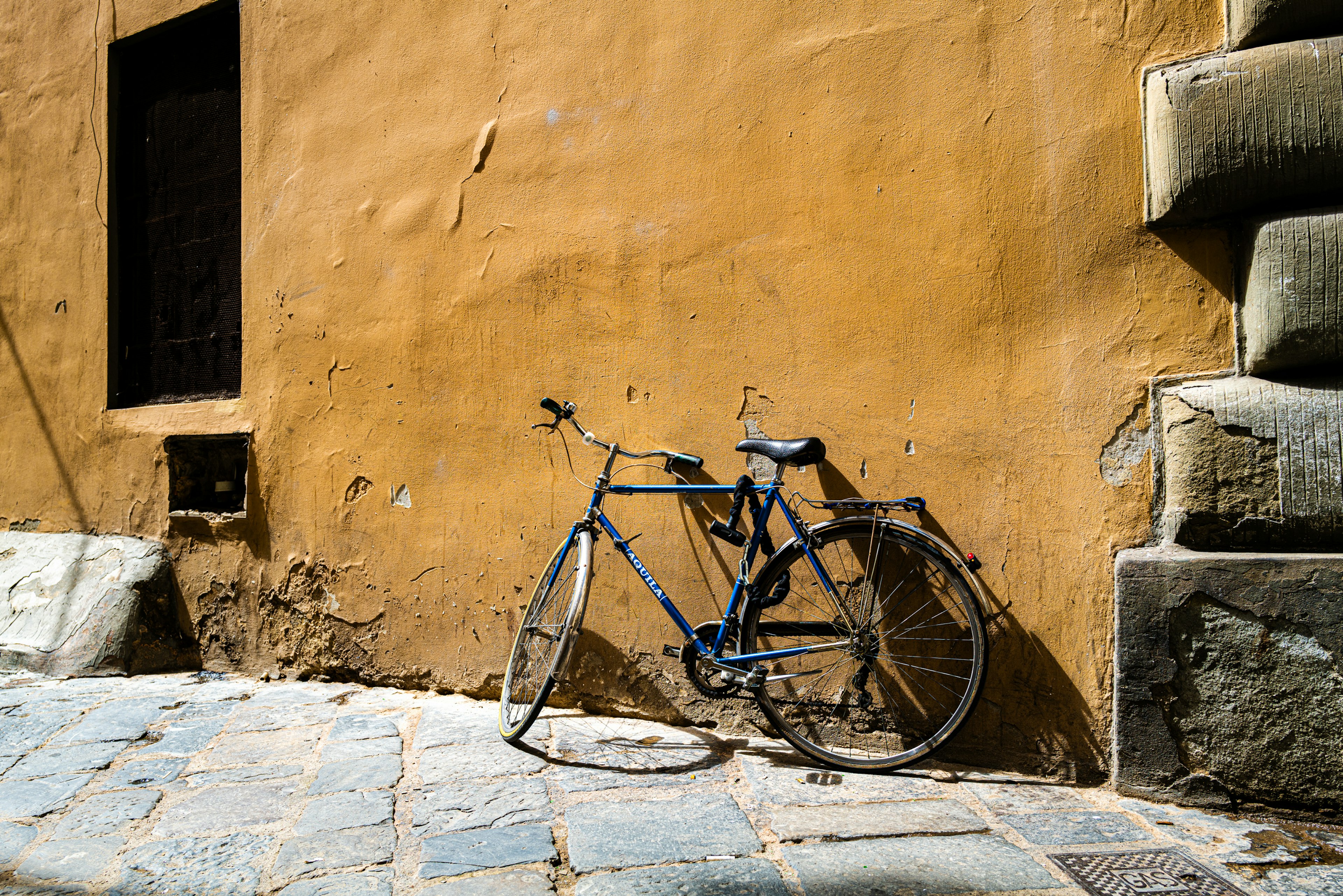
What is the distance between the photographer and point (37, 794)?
9.14 feet

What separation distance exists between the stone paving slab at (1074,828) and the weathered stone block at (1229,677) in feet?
0.78

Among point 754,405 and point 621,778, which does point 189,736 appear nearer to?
point 621,778

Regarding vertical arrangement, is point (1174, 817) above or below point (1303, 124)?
below

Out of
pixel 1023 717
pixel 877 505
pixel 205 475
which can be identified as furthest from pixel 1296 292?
pixel 205 475

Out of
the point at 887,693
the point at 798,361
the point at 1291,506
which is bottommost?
the point at 887,693

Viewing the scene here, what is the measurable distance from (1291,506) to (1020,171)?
1.31m

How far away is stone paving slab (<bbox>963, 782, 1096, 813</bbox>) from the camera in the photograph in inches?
101

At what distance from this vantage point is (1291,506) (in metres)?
2.48

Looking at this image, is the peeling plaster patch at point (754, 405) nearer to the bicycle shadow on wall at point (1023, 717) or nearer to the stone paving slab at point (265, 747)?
the bicycle shadow on wall at point (1023, 717)

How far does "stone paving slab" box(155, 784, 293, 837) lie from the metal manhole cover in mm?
2219

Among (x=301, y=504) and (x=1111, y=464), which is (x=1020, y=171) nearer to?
(x=1111, y=464)

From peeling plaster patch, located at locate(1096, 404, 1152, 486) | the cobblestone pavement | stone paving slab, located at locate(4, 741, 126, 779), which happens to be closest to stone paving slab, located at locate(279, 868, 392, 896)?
the cobblestone pavement

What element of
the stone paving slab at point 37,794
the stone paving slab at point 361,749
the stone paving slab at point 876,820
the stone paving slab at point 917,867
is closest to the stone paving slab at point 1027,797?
the stone paving slab at point 876,820

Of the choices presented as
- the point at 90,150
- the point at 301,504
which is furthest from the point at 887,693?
the point at 90,150
